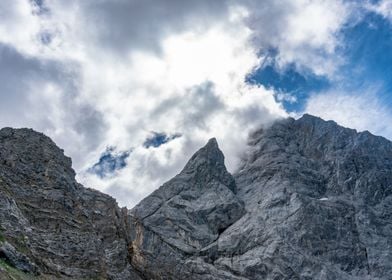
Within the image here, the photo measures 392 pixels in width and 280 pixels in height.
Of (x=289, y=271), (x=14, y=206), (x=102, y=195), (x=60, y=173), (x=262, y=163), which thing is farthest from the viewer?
(x=262, y=163)

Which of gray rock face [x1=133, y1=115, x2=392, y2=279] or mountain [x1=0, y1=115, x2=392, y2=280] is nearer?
mountain [x1=0, y1=115, x2=392, y2=280]

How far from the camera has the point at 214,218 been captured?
16175cm

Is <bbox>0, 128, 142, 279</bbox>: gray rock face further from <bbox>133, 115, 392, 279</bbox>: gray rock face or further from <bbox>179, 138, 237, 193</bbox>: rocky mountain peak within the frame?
<bbox>179, 138, 237, 193</bbox>: rocky mountain peak

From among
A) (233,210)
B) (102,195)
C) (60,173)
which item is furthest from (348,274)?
(60,173)

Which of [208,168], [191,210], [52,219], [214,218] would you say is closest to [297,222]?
[214,218]

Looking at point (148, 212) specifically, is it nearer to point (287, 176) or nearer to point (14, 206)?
point (287, 176)

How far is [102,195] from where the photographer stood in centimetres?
9769

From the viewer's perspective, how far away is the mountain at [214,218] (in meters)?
71.9

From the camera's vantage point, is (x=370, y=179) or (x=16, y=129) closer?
(x=16, y=129)

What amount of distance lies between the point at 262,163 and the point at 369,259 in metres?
55.3

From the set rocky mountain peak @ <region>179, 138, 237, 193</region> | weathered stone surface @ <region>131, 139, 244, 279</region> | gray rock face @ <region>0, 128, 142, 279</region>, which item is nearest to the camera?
gray rock face @ <region>0, 128, 142, 279</region>

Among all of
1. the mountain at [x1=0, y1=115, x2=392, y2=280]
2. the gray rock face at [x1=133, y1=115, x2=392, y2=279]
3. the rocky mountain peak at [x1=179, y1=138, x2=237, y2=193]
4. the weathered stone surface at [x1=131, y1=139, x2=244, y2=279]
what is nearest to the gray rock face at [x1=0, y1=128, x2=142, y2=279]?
the mountain at [x1=0, y1=115, x2=392, y2=280]

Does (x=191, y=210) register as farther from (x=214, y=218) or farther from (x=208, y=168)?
(x=208, y=168)

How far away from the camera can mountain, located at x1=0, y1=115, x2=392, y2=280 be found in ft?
236
